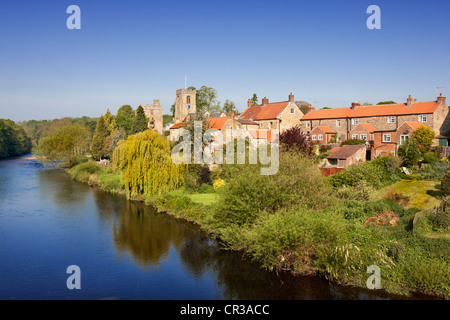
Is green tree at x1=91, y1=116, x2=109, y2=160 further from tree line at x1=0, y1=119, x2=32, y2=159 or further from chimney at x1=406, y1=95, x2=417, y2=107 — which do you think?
chimney at x1=406, y1=95, x2=417, y2=107

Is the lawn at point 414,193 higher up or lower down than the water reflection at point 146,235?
higher up

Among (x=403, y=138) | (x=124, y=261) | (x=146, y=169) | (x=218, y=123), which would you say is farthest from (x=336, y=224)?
(x=218, y=123)

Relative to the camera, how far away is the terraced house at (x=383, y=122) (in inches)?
1526

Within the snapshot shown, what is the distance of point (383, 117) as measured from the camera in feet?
150

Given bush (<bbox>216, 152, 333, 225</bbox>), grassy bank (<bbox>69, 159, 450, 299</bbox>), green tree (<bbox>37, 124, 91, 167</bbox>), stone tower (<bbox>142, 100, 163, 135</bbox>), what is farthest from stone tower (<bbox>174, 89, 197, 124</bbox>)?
bush (<bbox>216, 152, 333, 225</bbox>)

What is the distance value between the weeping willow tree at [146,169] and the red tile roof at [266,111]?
24.3 m

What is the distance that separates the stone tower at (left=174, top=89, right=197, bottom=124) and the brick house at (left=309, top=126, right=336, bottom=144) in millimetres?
24230

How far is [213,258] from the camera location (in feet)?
66.2

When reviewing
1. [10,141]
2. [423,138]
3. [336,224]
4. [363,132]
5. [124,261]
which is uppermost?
[10,141]

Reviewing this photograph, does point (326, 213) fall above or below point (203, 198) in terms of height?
above

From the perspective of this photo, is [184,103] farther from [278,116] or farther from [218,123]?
[278,116]

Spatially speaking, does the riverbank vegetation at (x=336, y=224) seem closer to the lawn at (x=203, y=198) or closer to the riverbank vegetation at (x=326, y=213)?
the riverbank vegetation at (x=326, y=213)

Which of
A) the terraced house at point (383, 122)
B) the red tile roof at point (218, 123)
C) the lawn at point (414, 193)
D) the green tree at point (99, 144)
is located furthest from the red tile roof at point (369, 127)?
the green tree at point (99, 144)

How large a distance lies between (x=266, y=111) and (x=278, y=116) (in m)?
3.90
